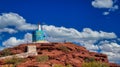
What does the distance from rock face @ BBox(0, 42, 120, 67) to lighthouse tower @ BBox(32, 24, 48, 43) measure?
71.1 inches

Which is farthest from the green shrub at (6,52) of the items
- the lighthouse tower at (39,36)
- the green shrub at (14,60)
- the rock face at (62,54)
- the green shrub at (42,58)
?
the green shrub at (42,58)

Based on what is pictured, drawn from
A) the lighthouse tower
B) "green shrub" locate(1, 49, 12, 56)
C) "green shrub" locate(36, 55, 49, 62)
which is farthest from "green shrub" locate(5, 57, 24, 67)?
the lighthouse tower

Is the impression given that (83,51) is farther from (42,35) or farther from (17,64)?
(17,64)

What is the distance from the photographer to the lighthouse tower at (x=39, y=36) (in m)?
88.7

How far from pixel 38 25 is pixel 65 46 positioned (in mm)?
7910

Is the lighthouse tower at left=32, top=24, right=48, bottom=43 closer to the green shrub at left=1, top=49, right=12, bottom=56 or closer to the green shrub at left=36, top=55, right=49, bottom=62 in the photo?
the green shrub at left=1, top=49, right=12, bottom=56

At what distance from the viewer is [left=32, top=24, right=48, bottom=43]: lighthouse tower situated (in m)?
88.7

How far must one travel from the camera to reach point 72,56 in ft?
269

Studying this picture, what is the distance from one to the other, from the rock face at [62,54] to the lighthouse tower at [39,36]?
181 centimetres

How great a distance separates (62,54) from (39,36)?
33.4 ft

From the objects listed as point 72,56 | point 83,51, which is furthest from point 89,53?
point 72,56

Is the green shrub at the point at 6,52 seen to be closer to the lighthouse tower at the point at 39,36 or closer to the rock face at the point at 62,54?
the rock face at the point at 62,54

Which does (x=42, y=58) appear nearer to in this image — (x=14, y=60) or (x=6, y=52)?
(x=14, y=60)

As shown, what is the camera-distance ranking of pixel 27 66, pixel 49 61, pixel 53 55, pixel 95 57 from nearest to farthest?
pixel 27 66
pixel 49 61
pixel 53 55
pixel 95 57
